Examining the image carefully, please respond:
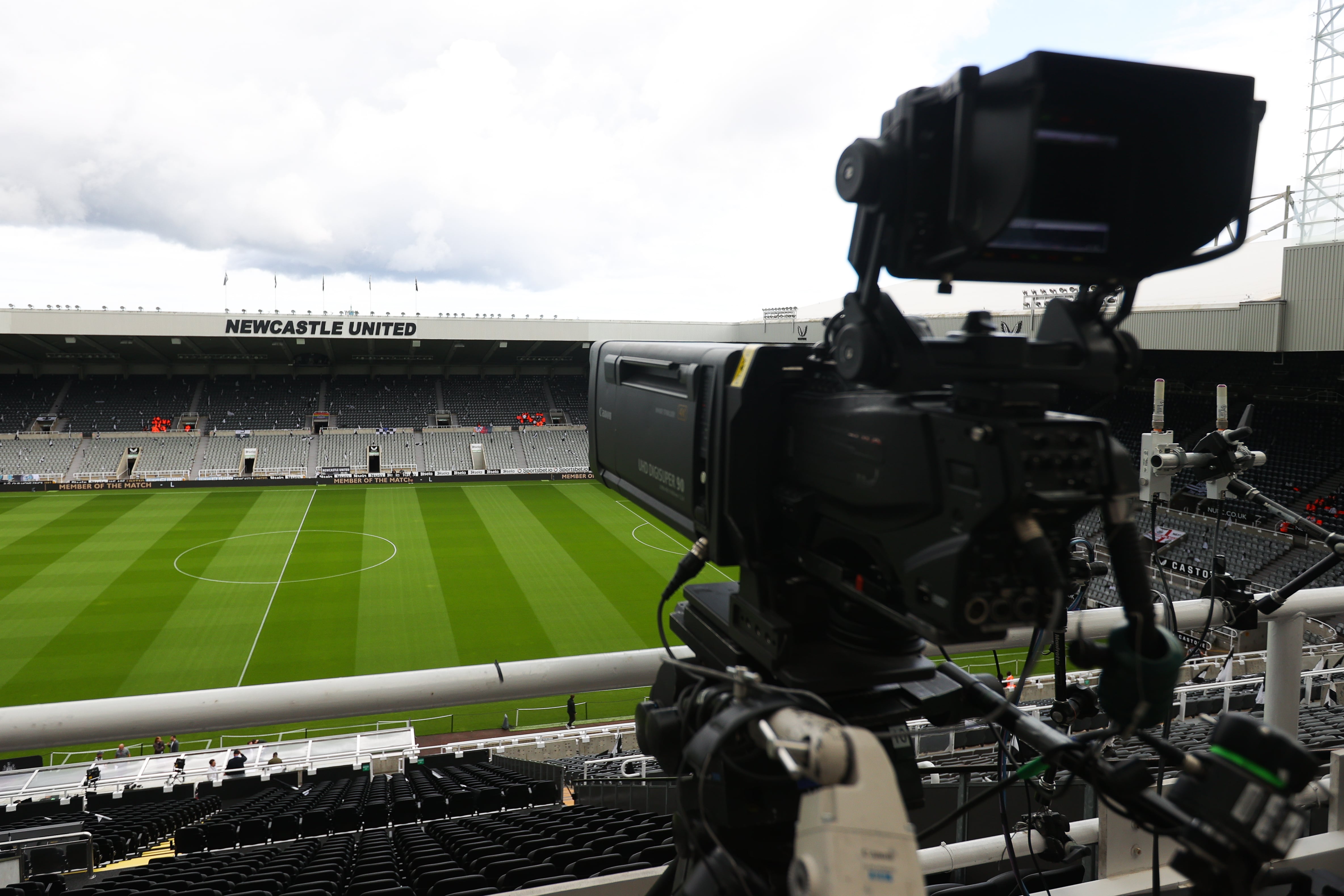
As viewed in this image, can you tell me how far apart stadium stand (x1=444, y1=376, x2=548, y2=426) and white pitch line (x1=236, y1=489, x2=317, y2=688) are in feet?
39.2

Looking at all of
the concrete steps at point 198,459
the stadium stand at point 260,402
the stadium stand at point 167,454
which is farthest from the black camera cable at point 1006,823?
the stadium stand at point 260,402

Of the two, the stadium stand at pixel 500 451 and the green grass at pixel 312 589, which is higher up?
the stadium stand at pixel 500 451

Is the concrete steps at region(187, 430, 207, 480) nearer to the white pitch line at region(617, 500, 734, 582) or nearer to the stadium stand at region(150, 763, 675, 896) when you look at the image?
the white pitch line at region(617, 500, 734, 582)

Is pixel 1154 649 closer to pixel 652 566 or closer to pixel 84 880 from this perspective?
pixel 84 880

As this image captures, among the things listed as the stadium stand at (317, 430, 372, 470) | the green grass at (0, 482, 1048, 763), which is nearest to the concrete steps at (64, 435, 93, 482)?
the green grass at (0, 482, 1048, 763)

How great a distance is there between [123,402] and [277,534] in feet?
65.0

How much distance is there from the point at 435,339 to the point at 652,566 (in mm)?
20691

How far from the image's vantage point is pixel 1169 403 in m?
27.1

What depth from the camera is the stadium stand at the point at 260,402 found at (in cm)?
3928

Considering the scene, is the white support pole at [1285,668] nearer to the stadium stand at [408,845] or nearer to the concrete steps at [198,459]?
the stadium stand at [408,845]

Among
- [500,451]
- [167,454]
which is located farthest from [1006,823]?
[167,454]

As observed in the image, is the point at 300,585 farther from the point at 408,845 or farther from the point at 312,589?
the point at 408,845

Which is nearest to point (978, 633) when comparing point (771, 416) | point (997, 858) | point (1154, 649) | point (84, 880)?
point (1154, 649)

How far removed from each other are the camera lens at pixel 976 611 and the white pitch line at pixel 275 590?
10.6 meters
